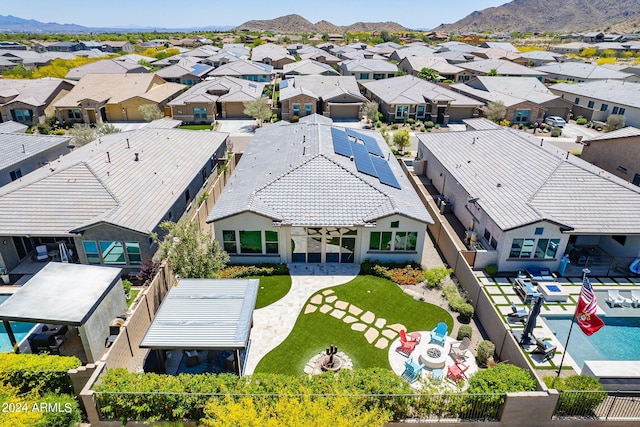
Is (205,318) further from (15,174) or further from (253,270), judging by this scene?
(15,174)

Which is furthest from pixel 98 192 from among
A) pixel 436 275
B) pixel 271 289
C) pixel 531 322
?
pixel 531 322

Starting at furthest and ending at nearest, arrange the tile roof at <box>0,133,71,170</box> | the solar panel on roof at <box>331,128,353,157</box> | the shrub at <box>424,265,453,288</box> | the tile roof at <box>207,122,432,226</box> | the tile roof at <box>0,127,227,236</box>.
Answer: the tile roof at <box>0,133,71,170</box>
the solar panel on roof at <box>331,128,353,157</box>
the tile roof at <box>207,122,432,226</box>
the shrub at <box>424,265,453,288</box>
the tile roof at <box>0,127,227,236</box>

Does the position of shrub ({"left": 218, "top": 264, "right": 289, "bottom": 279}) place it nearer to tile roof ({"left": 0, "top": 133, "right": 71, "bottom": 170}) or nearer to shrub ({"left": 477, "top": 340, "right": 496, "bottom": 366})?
shrub ({"left": 477, "top": 340, "right": 496, "bottom": 366})

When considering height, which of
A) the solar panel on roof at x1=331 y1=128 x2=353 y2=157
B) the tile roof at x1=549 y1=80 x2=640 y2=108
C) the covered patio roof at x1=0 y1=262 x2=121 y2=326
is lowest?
the covered patio roof at x1=0 y1=262 x2=121 y2=326

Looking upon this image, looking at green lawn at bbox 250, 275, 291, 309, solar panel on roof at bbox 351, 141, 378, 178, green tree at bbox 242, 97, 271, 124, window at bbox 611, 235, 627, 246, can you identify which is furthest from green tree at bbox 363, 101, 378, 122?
green lawn at bbox 250, 275, 291, 309

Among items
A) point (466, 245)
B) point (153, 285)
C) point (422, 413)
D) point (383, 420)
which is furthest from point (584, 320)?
point (153, 285)

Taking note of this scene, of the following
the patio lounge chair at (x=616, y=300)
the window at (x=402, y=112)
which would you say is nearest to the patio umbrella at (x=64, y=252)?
the patio lounge chair at (x=616, y=300)
